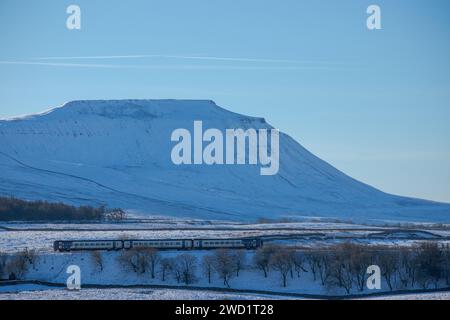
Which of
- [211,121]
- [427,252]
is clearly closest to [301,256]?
[427,252]

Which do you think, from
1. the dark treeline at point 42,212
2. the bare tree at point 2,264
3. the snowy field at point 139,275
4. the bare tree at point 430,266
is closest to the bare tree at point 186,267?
the snowy field at point 139,275

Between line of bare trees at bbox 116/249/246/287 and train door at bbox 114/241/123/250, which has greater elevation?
train door at bbox 114/241/123/250

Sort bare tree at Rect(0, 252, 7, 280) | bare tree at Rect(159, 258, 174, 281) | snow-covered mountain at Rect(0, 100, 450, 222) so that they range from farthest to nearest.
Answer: snow-covered mountain at Rect(0, 100, 450, 222), bare tree at Rect(159, 258, 174, 281), bare tree at Rect(0, 252, 7, 280)

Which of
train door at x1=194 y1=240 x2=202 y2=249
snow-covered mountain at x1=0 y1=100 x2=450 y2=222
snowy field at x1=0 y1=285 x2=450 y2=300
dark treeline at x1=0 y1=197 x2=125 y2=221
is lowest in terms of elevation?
snowy field at x1=0 y1=285 x2=450 y2=300

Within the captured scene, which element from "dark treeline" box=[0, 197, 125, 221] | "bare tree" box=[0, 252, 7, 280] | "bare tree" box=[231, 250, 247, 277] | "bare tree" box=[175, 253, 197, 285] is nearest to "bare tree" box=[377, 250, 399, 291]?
"bare tree" box=[231, 250, 247, 277]

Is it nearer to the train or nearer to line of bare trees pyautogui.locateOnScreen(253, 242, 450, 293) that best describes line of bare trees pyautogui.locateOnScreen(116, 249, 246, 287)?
line of bare trees pyautogui.locateOnScreen(253, 242, 450, 293)

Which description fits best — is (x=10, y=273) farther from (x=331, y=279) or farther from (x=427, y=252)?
(x=427, y=252)

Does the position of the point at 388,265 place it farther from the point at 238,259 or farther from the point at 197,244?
the point at 197,244

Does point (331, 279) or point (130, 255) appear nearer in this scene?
point (331, 279)
